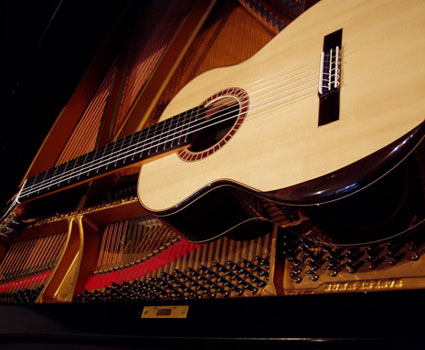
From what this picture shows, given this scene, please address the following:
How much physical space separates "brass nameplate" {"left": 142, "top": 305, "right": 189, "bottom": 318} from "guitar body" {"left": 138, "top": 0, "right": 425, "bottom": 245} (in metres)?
0.27

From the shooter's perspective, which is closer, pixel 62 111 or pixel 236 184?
pixel 236 184

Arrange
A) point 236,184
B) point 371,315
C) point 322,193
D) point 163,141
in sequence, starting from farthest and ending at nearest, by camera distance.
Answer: point 163,141
point 236,184
point 322,193
point 371,315

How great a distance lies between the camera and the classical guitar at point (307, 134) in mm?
A: 985

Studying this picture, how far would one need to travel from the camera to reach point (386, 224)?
3.38 ft

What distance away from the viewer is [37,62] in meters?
2.54

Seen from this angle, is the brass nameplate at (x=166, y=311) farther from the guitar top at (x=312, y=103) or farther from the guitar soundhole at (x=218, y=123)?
the guitar soundhole at (x=218, y=123)

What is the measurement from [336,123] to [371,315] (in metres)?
0.48

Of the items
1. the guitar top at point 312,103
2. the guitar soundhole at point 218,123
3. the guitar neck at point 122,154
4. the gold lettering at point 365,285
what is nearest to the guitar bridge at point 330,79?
the guitar top at point 312,103

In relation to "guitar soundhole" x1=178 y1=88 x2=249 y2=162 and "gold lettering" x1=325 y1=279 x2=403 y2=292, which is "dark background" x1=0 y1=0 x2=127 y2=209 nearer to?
"guitar soundhole" x1=178 y1=88 x2=249 y2=162

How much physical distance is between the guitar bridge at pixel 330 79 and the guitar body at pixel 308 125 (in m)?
0.01

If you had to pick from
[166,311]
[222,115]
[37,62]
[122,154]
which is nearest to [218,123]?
[222,115]

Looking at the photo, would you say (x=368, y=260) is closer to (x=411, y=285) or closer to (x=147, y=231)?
(x=411, y=285)

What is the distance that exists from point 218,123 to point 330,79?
1.51 feet

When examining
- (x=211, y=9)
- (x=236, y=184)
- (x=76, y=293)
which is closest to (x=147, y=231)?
(x=76, y=293)
